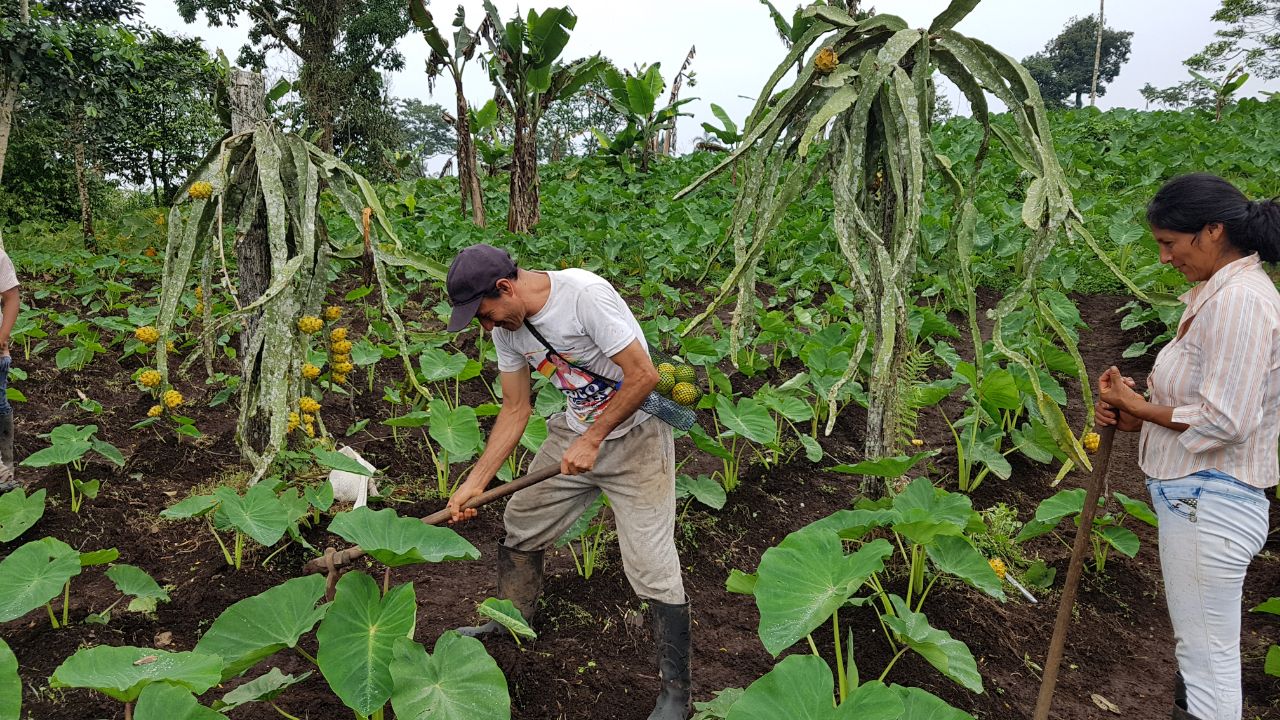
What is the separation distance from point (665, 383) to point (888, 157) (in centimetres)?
115

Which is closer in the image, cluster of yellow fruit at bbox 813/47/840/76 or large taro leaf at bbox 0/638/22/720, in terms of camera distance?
large taro leaf at bbox 0/638/22/720

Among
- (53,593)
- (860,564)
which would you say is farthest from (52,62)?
(860,564)

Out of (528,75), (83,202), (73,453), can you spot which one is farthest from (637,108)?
(73,453)

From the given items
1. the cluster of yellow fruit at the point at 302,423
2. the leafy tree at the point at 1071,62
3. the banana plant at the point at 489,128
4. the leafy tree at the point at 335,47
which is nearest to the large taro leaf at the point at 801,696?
the cluster of yellow fruit at the point at 302,423

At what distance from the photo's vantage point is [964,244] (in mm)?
2775

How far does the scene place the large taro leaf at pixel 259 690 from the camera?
196cm

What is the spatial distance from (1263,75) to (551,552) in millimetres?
26920

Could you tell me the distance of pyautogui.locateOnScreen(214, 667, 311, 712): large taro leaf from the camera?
1.96 metres

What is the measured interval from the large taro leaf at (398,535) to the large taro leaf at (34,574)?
2.69ft

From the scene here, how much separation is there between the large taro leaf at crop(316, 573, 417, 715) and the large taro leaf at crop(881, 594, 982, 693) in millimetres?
1211

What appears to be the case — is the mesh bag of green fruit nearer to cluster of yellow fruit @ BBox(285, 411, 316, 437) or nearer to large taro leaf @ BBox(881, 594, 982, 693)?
large taro leaf @ BBox(881, 594, 982, 693)

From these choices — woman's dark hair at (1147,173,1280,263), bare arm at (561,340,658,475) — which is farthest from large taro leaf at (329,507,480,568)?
woman's dark hair at (1147,173,1280,263)

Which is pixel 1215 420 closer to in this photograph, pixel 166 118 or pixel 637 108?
pixel 637 108

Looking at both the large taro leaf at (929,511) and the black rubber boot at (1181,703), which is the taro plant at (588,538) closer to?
the large taro leaf at (929,511)
